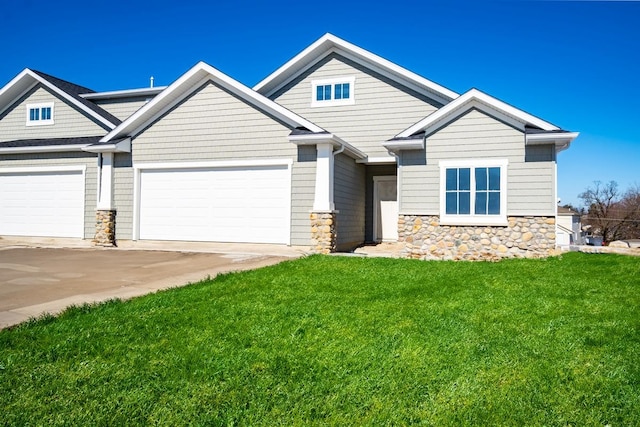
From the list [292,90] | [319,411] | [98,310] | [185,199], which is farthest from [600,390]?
[292,90]

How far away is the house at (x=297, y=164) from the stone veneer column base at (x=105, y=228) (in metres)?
0.05

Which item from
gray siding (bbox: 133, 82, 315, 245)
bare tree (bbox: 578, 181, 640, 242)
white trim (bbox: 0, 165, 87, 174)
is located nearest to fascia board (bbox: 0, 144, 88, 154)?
white trim (bbox: 0, 165, 87, 174)

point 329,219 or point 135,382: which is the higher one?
point 329,219

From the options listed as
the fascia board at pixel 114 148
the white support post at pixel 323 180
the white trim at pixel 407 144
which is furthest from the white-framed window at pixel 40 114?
the white trim at pixel 407 144

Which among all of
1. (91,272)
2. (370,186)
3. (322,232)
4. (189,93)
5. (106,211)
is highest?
(189,93)

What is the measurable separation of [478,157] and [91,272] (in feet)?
31.1

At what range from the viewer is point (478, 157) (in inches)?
460

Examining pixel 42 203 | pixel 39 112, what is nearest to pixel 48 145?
pixel 42 203

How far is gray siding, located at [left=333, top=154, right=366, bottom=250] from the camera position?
1341cm

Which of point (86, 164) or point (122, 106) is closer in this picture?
point (86, 164)

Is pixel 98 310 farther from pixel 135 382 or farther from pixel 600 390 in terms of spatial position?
pixel 600 390

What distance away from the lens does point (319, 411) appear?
3143 millimetres

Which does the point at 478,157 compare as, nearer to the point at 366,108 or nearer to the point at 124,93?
the point at 366,108

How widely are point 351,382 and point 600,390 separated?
1935 mm
